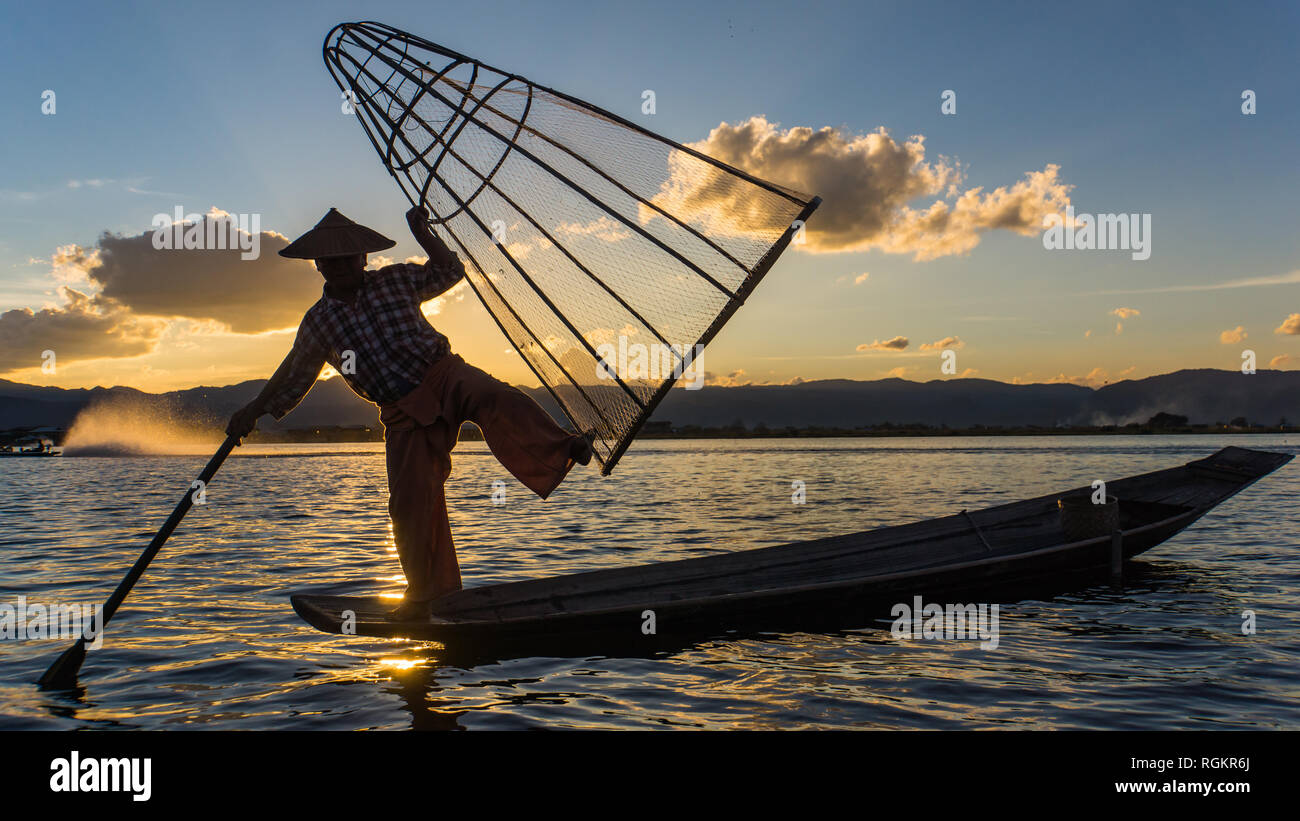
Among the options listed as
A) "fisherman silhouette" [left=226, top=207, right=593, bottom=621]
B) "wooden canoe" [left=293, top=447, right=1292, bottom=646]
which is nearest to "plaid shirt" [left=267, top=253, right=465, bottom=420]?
"fisherman silhouette" [left=226, top=207, right=593, bottom=621]

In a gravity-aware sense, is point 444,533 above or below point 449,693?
above

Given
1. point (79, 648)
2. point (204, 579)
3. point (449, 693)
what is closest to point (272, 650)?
point (79, 648)

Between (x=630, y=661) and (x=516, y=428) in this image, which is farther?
(x=630, y=661)

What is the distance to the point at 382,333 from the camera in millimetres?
4785

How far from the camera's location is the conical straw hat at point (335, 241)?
15.3 ft

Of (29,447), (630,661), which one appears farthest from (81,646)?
(29,447)

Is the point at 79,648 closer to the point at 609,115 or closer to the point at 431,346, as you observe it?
the point at 431,346

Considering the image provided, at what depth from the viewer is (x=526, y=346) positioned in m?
5.69

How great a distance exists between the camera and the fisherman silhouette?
4.68 meters

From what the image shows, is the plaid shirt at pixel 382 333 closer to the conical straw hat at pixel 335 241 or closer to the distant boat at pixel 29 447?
the conical straw hat at pixel 335 241

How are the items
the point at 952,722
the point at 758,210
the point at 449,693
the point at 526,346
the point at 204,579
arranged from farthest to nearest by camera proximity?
the point at 204,579 < the point at 526,346 < the point at 449,693 < the point at 758,210 < the point at 952,722

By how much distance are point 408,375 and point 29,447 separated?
9109cm

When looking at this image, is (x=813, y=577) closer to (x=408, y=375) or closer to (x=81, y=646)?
(x=408, y=375)
